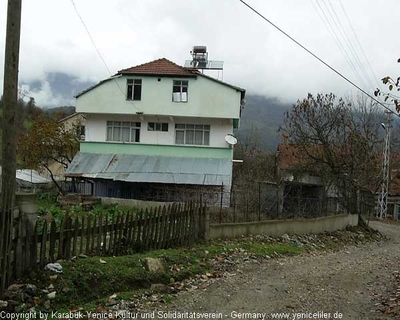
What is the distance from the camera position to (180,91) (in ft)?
91.5

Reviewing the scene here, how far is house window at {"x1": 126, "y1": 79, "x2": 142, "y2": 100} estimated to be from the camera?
91.6 ft

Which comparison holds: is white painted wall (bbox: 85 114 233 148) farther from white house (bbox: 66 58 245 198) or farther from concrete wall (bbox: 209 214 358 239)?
concrete wall (bbox: 209 214 358 239)

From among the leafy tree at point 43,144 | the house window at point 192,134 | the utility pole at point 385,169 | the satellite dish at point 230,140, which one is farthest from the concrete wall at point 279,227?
the leafy tree at point 43,144

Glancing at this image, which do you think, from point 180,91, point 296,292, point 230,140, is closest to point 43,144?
point 180,91

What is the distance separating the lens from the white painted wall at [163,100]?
27078 mm

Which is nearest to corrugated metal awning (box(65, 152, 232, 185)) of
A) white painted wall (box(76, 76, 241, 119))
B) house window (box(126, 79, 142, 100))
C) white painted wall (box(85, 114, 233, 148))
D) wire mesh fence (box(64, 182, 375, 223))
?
wire mesh fence (box(64, 182, 375, 223))

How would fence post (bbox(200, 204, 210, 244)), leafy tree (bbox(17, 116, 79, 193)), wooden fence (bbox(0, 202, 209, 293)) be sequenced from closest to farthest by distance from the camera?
wooden fence (bbox(0, 202, 209, 293)), fence post (bbox(200, 204, 210, 244)), leafy tree (bbox(17, 116, 79, 193))

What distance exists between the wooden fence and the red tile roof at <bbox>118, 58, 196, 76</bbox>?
56.2 ft

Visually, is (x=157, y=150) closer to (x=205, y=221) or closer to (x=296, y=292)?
(x=205, y=221)

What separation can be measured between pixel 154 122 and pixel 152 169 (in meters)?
4.41

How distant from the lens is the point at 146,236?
9789 mm

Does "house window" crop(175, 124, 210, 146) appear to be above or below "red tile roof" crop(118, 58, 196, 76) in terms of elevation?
below

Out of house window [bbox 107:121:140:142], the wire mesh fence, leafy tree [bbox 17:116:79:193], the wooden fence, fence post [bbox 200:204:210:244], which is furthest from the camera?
leafy tree [bbox 17:116:79:193]

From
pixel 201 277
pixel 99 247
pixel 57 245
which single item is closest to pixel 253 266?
pixel 201 277
